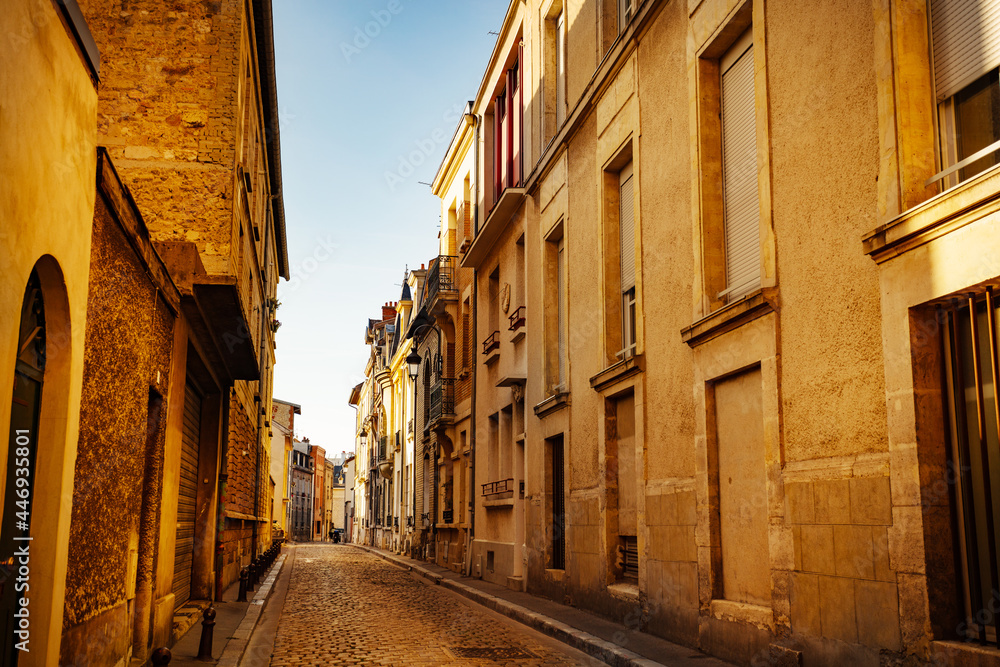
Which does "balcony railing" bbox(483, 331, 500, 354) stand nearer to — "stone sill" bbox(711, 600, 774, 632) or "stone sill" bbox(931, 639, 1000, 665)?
"stone sill" bbox(711, 600, 774, 632)

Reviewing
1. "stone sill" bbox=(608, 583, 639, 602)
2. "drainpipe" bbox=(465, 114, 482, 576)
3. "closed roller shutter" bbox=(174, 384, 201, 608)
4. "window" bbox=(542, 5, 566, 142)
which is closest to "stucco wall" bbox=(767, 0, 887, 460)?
"stone sill" bbox=(608, 583, 639, 602)

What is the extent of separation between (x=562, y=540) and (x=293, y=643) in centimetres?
554

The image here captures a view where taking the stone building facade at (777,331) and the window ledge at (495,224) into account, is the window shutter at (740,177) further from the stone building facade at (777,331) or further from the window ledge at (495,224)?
the window ledge at (495,224)

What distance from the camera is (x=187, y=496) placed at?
12.0 meters

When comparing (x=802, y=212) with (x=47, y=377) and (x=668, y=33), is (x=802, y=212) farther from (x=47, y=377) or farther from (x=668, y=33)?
(x=47, y=377)

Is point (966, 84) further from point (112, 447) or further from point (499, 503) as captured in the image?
point (499, 503)

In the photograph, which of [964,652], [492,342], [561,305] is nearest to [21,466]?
[964,652]

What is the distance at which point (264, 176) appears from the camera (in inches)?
856

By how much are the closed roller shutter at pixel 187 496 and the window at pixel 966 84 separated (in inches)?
339

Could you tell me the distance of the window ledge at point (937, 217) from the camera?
5.33 m

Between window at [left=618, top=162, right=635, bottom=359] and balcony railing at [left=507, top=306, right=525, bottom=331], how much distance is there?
16.4 ft

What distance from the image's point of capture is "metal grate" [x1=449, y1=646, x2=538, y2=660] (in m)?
9.30

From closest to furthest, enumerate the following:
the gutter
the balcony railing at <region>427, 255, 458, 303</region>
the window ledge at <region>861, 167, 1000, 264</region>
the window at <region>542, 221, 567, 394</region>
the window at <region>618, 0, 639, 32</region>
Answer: the window ledge at <region>861, 167, 1000, 264</region> → the window at <region>618, 0, 639, 32</region> → the window at <region>542, 221, 567, 394</region> → the gutter → the balcony railing at <region>427, 255, 458, 303</region>

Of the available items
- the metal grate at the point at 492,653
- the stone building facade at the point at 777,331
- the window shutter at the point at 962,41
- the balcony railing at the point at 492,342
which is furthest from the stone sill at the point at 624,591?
the balcony railing at the point at 492,342
